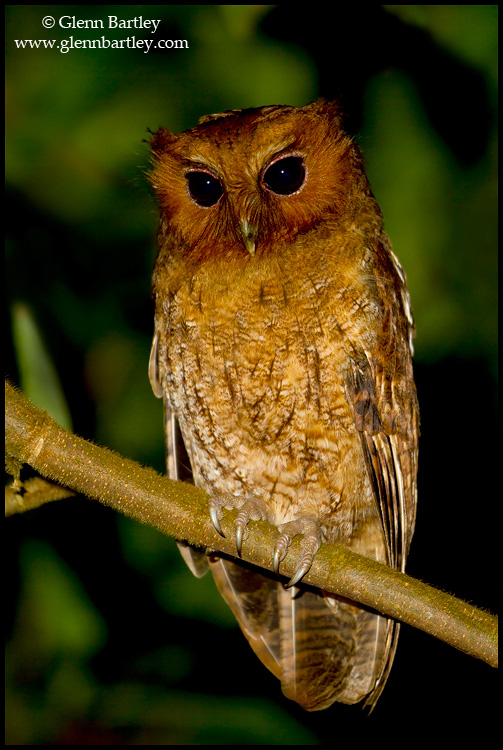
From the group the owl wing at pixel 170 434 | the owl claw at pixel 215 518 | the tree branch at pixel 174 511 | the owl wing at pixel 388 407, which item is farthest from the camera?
the owl wing at pixel 170 434

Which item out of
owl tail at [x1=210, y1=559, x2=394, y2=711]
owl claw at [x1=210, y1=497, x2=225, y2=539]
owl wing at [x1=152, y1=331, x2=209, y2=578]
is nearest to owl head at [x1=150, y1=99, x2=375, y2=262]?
owl wing at [x1=152, y1=331, x2=209, y2=578]

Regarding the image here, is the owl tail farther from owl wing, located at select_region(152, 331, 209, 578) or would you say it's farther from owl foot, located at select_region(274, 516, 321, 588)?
owl foot, located at select_region(274, 516, 321, 588)

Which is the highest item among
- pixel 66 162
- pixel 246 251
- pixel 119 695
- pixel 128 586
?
pixel 66 162

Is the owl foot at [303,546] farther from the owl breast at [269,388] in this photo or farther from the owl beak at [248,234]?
the owl beak at [248,234]

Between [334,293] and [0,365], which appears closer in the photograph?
[334,293]

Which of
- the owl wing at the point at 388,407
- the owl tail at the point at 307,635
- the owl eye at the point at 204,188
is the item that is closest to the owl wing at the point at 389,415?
the owl wing at the point at 388,407

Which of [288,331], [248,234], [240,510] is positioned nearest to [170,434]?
[240,510]

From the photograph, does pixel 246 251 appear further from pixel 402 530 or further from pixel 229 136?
pixel 402 530

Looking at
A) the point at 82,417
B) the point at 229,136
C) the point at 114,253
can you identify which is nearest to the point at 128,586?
the point at 82,417
